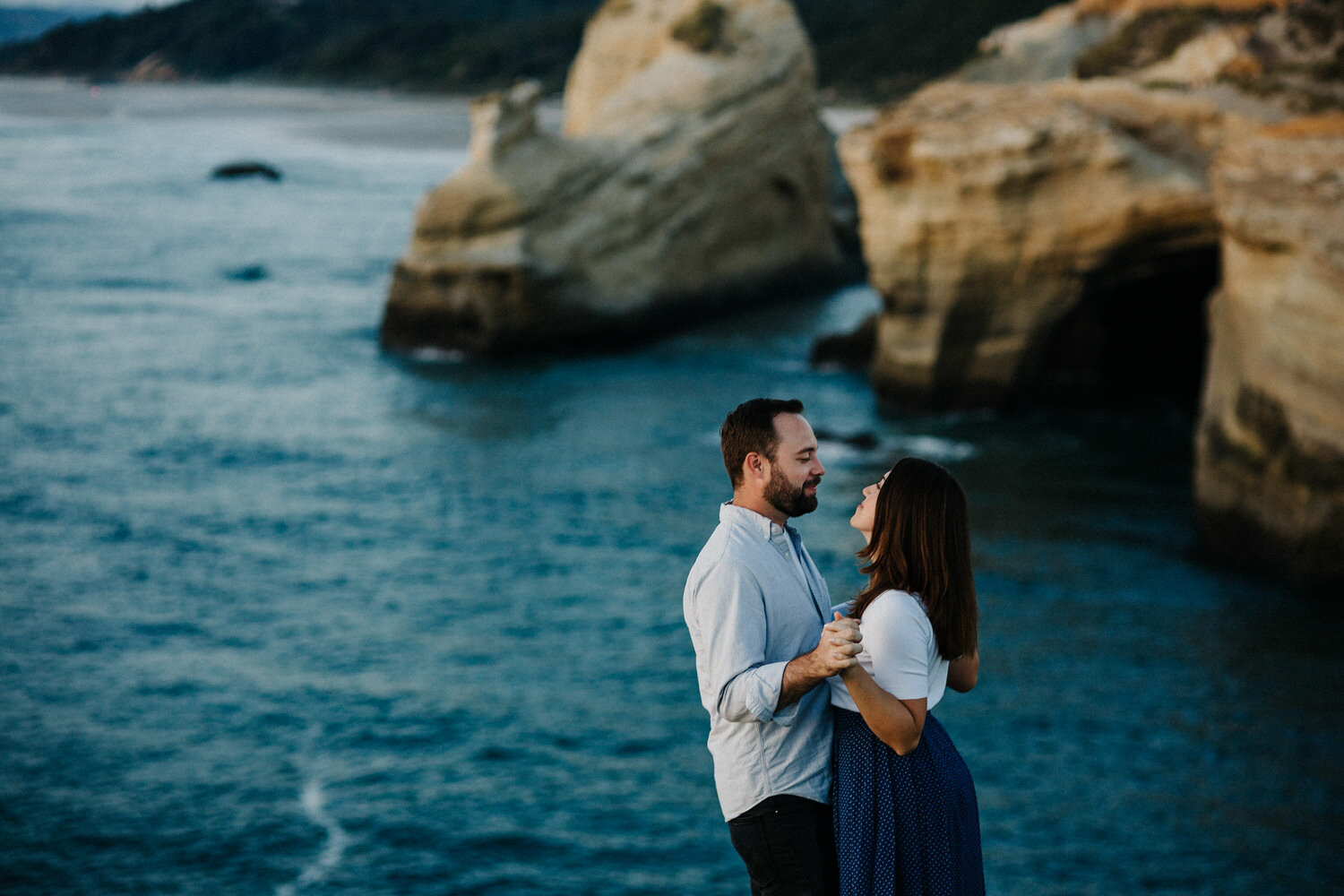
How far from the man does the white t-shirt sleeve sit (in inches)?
7.2

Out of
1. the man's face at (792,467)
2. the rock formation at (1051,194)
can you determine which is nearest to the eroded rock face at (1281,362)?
the rock formation at (1051,194)

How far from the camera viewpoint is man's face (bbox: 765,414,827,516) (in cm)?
390

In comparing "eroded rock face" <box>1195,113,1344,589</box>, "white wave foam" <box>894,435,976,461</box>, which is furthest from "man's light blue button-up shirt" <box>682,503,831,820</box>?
"white wave foam" <box>894,435,976,461</box>

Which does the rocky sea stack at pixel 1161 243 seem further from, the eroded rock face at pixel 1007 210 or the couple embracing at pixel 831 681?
the couple embracing at pixel 831 681

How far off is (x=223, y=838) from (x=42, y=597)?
6.02 meters

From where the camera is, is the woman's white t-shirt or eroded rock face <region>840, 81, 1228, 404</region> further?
eroded rock face <region>840, 81, 1228, 404</region>

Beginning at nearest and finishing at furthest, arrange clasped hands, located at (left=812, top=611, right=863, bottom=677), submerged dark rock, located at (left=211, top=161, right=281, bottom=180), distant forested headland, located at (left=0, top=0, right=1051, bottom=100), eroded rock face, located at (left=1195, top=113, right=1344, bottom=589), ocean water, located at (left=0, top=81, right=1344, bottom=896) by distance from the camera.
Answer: clasped hands, located at (left=812, top=611, right=863, bottom=677) → ocean water, located at (left=0, top=81, right=1344, bottom=896) → eroded rock face, located at (left=1195, top=113, right=1344, bottom=589) → submerged dark rock, located at (left=211, top=161, right=281, bottom=180) → distant forested headland, located at (left=0, top=0, right=1051, bottom=100)

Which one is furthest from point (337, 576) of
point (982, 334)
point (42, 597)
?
point (982, 334)

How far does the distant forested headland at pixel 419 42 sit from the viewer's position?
2793 inches

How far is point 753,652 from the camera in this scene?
377cm

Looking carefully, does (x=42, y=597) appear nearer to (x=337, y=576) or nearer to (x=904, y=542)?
(x=337, y=576)

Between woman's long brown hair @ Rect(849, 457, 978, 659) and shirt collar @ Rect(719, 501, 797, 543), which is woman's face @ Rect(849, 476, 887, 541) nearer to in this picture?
woman's long brown hair @ Rect(849, 457, 978, 659)

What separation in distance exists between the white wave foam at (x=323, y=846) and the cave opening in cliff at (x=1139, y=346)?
1497 cm

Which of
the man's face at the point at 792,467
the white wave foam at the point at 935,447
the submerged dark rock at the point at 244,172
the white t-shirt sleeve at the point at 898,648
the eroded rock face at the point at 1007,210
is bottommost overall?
the white wave foam at the point at 935,447
